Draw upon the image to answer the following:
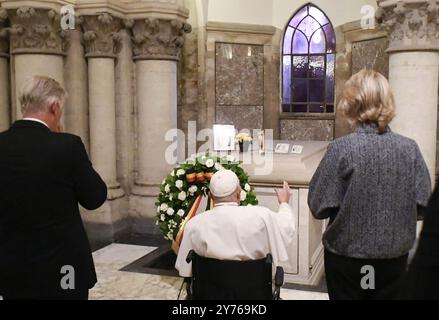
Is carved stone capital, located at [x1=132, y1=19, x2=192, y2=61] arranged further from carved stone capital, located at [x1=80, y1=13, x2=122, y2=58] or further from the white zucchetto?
the white zucchetto

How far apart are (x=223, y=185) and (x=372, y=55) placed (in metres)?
6.13

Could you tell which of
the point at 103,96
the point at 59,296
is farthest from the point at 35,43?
the point at 59,296

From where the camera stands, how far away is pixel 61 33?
584 cm

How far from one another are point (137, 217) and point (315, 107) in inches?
160

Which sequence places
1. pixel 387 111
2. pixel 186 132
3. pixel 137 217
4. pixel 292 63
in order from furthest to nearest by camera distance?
pixel 292 63 < pixel 186 132 < pixel 137 217 < pixel 387 111

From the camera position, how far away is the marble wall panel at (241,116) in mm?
8836

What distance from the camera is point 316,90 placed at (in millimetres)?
9180

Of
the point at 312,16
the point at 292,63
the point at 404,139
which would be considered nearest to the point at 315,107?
the point at 292,63

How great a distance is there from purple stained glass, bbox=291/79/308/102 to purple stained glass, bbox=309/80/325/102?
0.29ft

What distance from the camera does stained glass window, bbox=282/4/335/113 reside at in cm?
909

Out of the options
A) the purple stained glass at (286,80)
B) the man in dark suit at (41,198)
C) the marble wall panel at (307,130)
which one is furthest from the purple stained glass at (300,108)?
the man in dark suit at (41,198)

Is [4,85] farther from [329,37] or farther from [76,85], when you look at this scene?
[329,37]

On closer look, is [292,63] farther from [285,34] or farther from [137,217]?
[137,217]

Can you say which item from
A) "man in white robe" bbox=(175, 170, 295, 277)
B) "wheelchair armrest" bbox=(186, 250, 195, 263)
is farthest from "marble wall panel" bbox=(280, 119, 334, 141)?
"wheelchair armrest" bbox=(186, 250, 195, 263)
